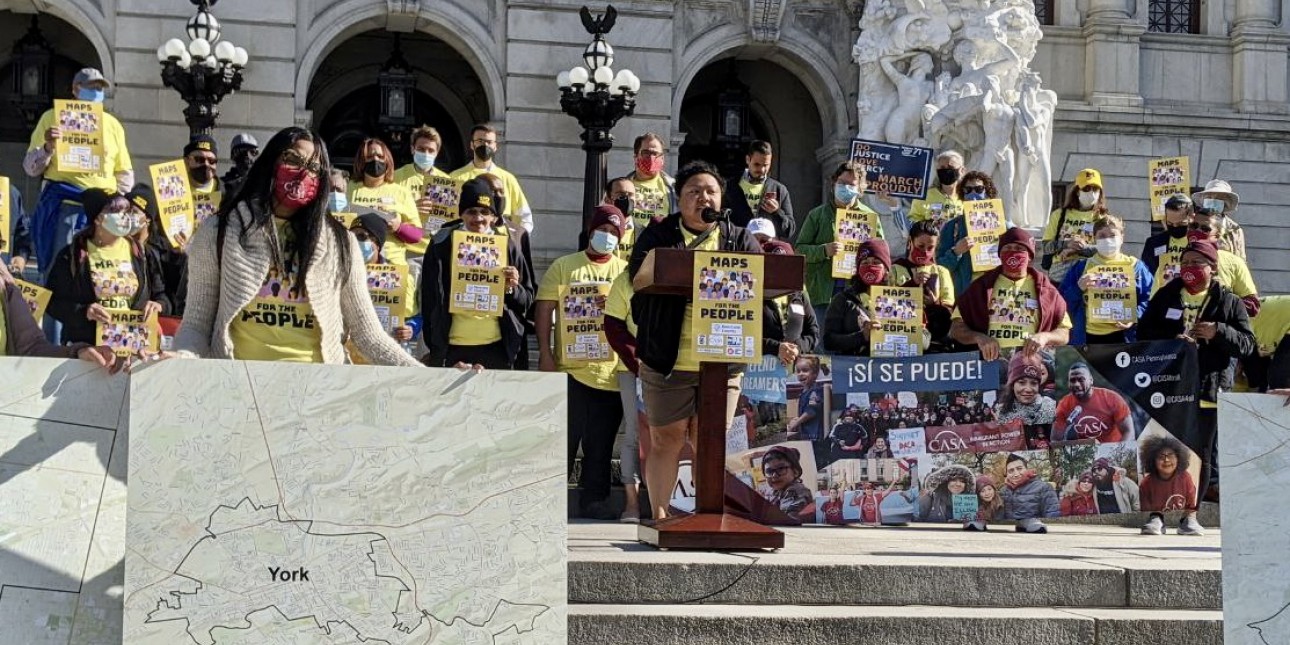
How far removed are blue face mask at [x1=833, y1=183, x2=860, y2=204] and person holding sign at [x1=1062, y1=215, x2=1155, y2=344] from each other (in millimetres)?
1877

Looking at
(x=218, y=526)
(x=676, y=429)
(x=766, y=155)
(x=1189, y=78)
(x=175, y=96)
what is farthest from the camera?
(x=1189, y=78)

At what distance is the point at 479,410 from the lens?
610 cm

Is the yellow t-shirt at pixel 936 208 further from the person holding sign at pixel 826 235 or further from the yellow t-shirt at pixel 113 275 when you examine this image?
the yellow t-shirt at pixel 113 275

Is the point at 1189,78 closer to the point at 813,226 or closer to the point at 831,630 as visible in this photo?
the point at 813,226

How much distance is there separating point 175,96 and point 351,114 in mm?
4182

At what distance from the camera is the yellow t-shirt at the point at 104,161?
13.7m

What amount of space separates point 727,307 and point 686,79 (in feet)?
43.1

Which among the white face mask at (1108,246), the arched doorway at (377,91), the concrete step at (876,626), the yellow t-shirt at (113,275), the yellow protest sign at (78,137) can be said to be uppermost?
the arched doorway at (377,91)

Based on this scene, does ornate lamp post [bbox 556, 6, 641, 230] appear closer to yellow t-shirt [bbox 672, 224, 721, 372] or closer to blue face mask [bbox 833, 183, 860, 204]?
blue face mask [bbox 833, 183, 860, 204]

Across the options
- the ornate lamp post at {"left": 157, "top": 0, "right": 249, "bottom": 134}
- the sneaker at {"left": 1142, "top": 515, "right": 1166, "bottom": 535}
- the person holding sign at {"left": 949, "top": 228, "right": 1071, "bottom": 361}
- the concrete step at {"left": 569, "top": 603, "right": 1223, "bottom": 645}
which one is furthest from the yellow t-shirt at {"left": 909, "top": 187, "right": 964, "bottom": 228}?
the concrete step at {"left": 569, "top": 603, "right": 1223, "bottom": 645}

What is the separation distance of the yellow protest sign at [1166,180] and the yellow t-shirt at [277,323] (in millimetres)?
11119

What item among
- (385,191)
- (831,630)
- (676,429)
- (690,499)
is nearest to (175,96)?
(385,191)

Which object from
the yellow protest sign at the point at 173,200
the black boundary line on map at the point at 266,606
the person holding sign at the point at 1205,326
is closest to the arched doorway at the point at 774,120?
the yellow protest sign at the point at 173,200

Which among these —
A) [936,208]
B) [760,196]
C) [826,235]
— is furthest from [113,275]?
[936,208]
